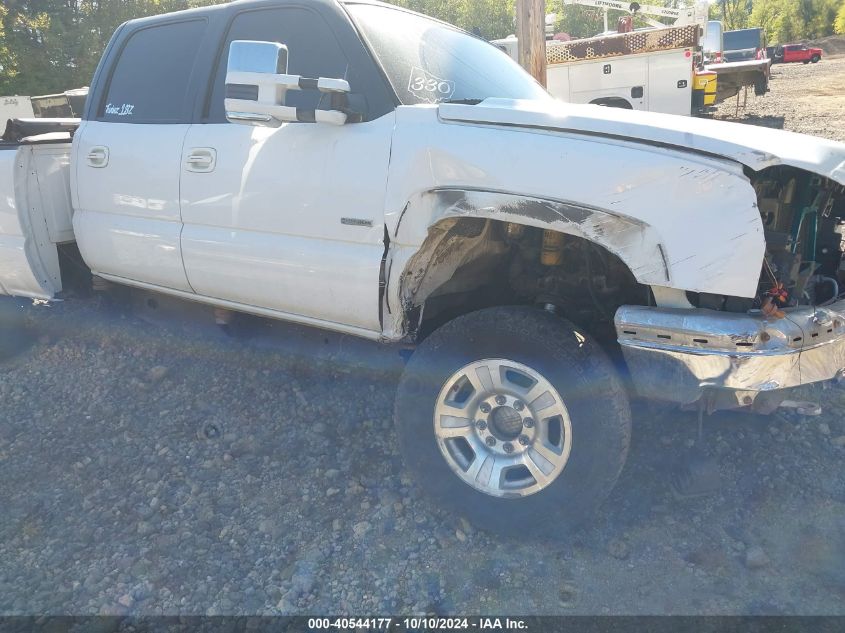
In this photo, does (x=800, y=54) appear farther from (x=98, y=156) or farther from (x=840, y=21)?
(x=98, y=156)

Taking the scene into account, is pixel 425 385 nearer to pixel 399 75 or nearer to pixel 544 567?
pixel 544 567

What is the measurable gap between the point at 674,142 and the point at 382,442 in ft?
6.98

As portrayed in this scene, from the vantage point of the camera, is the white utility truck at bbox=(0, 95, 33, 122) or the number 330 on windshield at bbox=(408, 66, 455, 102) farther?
the white utility truck at bbox=(0, 95, 33, 122)

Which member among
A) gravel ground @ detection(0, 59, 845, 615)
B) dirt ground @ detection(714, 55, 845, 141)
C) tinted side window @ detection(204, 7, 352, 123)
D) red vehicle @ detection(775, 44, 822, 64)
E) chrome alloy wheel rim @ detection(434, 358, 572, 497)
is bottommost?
gravel ground @ detection(0, 59, 845, 615)

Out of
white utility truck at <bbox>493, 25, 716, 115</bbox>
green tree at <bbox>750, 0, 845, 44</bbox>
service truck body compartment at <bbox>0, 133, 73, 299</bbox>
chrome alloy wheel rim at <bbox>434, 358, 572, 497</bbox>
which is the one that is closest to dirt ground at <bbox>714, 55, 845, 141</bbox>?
white utility truck at <bbox>493, 25, 716, 115</bbox>

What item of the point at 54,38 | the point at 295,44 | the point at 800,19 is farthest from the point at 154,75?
the point at 800,19

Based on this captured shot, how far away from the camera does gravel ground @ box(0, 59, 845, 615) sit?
268 centimetres

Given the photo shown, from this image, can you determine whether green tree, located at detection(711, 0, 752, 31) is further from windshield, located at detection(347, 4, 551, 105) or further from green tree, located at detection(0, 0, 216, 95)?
windshield, located at detection(347, 4, 551, 105)

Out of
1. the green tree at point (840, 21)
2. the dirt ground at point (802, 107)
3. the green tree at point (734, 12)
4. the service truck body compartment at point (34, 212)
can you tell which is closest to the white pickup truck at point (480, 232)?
the service truck body compartment at point (34, 212)

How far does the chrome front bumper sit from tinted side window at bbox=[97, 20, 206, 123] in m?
2.74

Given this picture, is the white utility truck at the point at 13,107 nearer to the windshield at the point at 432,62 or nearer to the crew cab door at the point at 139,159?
the crew cab door at the point at 139,159

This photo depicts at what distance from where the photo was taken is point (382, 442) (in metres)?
3.74

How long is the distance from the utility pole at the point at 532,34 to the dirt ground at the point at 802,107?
764cm

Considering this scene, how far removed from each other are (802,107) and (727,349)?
860 inches
